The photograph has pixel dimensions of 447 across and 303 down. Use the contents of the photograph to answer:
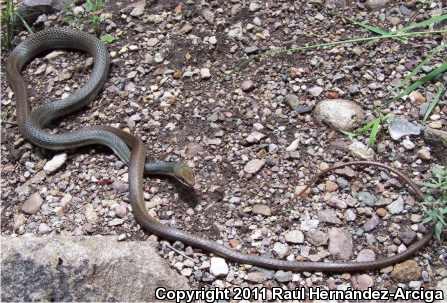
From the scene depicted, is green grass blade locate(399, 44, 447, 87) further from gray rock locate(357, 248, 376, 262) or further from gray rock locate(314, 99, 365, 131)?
gray rock locate(357, 248, 376, 262)

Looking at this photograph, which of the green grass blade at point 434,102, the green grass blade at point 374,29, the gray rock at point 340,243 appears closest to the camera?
the gray rock at point 340,243

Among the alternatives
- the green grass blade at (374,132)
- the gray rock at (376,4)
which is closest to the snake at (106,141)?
the green grass blade at (374,132)

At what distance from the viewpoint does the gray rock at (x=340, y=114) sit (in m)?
4.32

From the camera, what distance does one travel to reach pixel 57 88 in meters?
5.22

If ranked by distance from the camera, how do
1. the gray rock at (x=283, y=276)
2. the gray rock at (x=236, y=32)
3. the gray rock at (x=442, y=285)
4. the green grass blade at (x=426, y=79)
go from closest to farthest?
the gray rock at (x=442, y=285)
the gray rock at (x=283, y=276)
the green grass blade at (x=426, y=79)
the gray rock at (x=236, y=32)

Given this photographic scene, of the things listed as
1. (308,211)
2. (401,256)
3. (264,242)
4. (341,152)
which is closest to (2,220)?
(264,242)

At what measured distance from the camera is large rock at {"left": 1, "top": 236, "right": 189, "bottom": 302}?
3.24 meters

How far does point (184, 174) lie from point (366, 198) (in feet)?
4.24

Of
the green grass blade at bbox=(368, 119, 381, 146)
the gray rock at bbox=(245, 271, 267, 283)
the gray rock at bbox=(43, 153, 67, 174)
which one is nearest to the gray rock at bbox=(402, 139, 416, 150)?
the green grass blade at bbox=(368, 119, 381, 146)

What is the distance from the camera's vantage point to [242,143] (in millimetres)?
4375

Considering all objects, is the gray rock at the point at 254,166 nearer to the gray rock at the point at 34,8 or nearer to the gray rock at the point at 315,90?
the gray rock at the point at 315,90

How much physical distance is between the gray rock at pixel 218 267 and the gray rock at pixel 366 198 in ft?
3.49

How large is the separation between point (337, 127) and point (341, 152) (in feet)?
0.70

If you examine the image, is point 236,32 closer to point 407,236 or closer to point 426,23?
point 426,23
